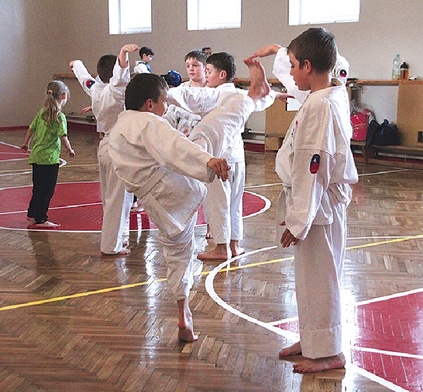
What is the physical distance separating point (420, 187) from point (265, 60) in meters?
4.28

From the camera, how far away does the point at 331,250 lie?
2986 millimetres

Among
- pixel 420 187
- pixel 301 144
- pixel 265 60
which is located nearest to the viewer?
pixel 301 144

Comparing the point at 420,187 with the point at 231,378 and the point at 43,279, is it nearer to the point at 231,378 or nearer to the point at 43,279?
the point at 43,279

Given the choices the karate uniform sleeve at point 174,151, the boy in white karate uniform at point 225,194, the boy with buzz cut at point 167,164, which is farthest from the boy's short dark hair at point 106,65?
the karate uniform sleeve at point 174,151

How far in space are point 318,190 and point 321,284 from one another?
43cm

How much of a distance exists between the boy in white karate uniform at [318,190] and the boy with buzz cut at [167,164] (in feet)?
1.40

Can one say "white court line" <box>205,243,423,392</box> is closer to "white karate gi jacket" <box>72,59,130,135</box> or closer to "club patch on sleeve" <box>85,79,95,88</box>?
"white karate gi jacket" <box>72,59,130,135</box>

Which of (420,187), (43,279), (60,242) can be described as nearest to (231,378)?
(43,279)

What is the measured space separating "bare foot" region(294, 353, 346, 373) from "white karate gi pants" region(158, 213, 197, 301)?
69 cm

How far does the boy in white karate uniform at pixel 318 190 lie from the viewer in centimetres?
283

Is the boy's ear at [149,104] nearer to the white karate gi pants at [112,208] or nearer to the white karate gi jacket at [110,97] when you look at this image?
the white karate gi jacket at [110,97]

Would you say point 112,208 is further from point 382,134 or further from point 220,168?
point 382,134

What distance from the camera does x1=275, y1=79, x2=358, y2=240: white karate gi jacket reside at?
2816 millimetres

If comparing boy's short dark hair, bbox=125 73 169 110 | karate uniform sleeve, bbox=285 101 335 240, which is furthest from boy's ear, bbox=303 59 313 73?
boy's short dark hair, bbox=125 73 169 110
